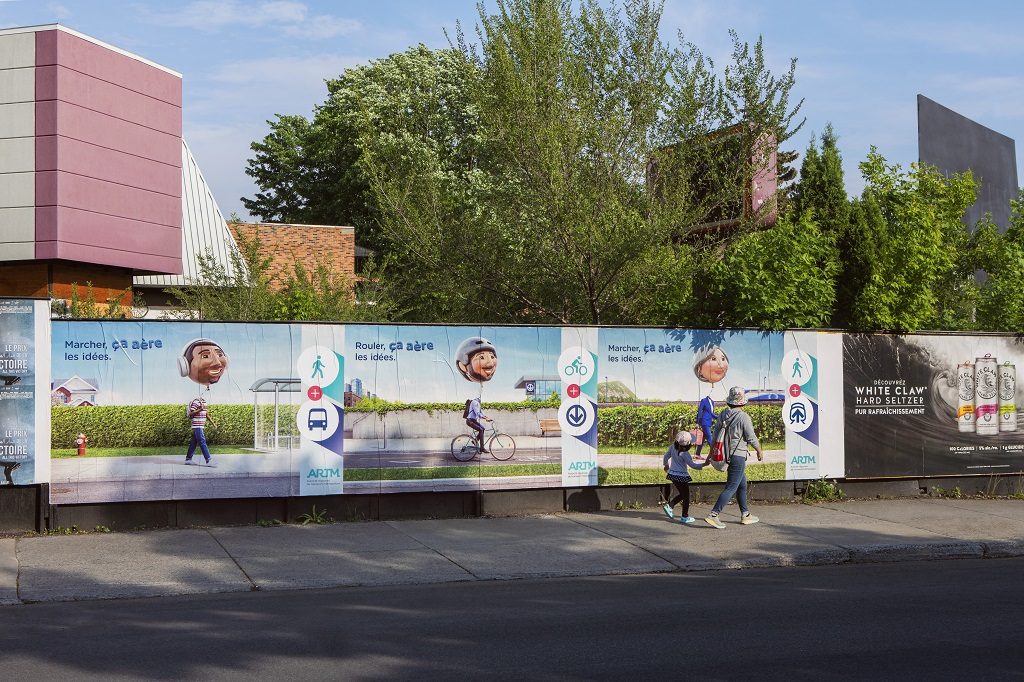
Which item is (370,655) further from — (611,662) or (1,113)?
(1,113)

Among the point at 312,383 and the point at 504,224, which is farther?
the point at 504,224

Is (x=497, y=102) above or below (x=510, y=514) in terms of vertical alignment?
above

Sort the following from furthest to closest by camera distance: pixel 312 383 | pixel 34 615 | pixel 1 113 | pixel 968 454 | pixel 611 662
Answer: pixel 1 113 < pixel 968 454 < pixel 312 383 < pixel 34 615 < pixel 611 662

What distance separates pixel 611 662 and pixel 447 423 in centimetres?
658

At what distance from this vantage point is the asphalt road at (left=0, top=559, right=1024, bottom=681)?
6809 millimetres

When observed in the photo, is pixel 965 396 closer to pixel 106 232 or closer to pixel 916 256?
pixel 916 256

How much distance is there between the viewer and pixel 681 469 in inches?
522

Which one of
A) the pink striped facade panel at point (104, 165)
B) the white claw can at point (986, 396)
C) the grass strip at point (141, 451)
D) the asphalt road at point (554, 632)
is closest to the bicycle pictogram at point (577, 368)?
the asphalt road at point (554, 632)

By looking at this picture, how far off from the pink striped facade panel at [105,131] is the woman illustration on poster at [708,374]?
16.8 meters

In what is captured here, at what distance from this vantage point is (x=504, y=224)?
55.8 feet

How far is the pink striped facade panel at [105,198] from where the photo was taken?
79.5 ft

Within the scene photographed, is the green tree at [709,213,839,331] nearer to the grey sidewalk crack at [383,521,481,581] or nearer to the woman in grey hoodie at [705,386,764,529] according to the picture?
the woman in grey hoodie at [705,386,764,529]

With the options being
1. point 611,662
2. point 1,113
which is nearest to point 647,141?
point 611,662

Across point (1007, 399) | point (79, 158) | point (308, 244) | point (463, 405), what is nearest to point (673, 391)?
point (463, 405)
